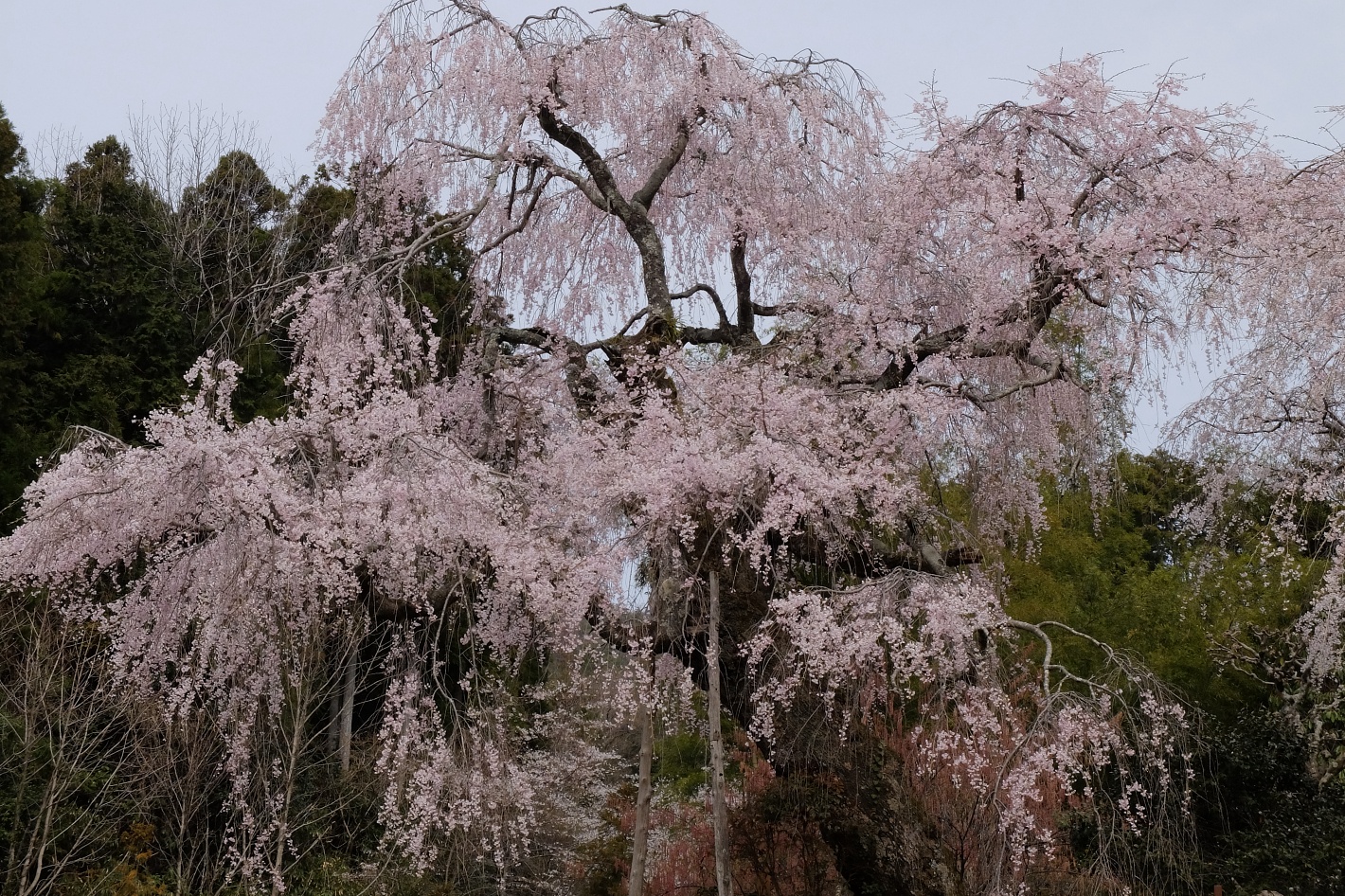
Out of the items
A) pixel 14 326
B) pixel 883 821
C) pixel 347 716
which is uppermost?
pixel 14 326

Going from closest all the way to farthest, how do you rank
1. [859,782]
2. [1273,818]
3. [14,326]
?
[859,782], [1273,818], [14,326]

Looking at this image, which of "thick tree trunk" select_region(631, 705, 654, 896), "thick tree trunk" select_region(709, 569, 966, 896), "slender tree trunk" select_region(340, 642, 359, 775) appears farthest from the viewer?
"slender tree trunk" select_region(340, 642, 359, 775)

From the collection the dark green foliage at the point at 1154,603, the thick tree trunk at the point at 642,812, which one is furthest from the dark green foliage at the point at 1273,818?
the thick tree trunk at the point at 642,812

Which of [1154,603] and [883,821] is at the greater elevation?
[1154,603]

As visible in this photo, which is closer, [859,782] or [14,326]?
[859,782]

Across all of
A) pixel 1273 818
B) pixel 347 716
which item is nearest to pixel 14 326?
pixel 347 716

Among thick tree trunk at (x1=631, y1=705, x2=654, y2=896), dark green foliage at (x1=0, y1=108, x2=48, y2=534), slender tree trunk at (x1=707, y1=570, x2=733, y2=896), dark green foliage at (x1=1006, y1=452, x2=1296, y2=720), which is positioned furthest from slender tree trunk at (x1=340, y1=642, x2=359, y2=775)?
dark green foliage at (x1=1006, y1=452, x2=1296, y2=720)

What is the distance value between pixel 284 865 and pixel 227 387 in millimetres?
4303

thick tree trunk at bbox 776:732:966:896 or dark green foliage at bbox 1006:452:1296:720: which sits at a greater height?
dark green foliage at bbox 1006:452:1296:720

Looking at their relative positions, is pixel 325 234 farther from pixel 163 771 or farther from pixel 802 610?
pixel 802 610

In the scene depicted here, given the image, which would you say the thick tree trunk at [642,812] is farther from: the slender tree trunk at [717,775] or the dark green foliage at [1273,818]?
the dark green foliage at [1273,818]

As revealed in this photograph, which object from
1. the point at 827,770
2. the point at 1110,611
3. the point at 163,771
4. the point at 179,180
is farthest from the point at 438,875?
the point at 179,180

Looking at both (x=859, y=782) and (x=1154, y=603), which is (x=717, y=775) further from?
(x=1154, y=603)

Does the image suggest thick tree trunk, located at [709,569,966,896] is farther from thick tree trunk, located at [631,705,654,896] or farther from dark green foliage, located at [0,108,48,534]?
dark green foliage, located at [0,108,48,534]
